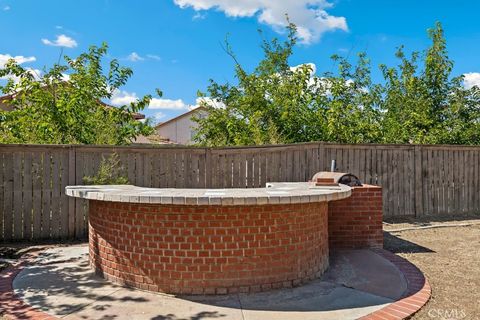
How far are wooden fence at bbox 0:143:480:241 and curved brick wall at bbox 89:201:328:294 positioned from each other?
2.96 m

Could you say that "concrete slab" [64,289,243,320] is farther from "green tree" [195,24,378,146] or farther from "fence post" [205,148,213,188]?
"green tree" [195,24,378,146]

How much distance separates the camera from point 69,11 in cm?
877

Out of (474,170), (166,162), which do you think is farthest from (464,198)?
(166,162)

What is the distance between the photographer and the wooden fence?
6742mm

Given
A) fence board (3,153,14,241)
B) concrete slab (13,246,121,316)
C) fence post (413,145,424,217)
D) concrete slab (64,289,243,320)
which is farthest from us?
fence post (413,145,424,217)

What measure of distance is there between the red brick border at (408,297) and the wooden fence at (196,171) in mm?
3125

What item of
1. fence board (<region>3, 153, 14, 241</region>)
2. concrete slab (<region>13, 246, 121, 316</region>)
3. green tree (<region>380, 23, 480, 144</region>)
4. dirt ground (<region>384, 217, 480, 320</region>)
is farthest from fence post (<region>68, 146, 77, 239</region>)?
green tree (<region>380, 23, 480, 144</region>)

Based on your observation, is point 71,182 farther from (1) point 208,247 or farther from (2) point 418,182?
(2) point 418,182

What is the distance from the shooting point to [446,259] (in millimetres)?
5832

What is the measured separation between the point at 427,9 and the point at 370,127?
5.36 m

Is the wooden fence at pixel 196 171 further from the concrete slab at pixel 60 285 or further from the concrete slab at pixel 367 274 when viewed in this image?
the concrete slab at pixel 367 274

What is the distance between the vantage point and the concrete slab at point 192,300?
356cm

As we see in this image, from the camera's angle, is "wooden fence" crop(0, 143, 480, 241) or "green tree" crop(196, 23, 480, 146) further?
"green tree" crop(196, 23, 480, 146)

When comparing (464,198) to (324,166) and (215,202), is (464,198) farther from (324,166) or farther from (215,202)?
(215,202)
